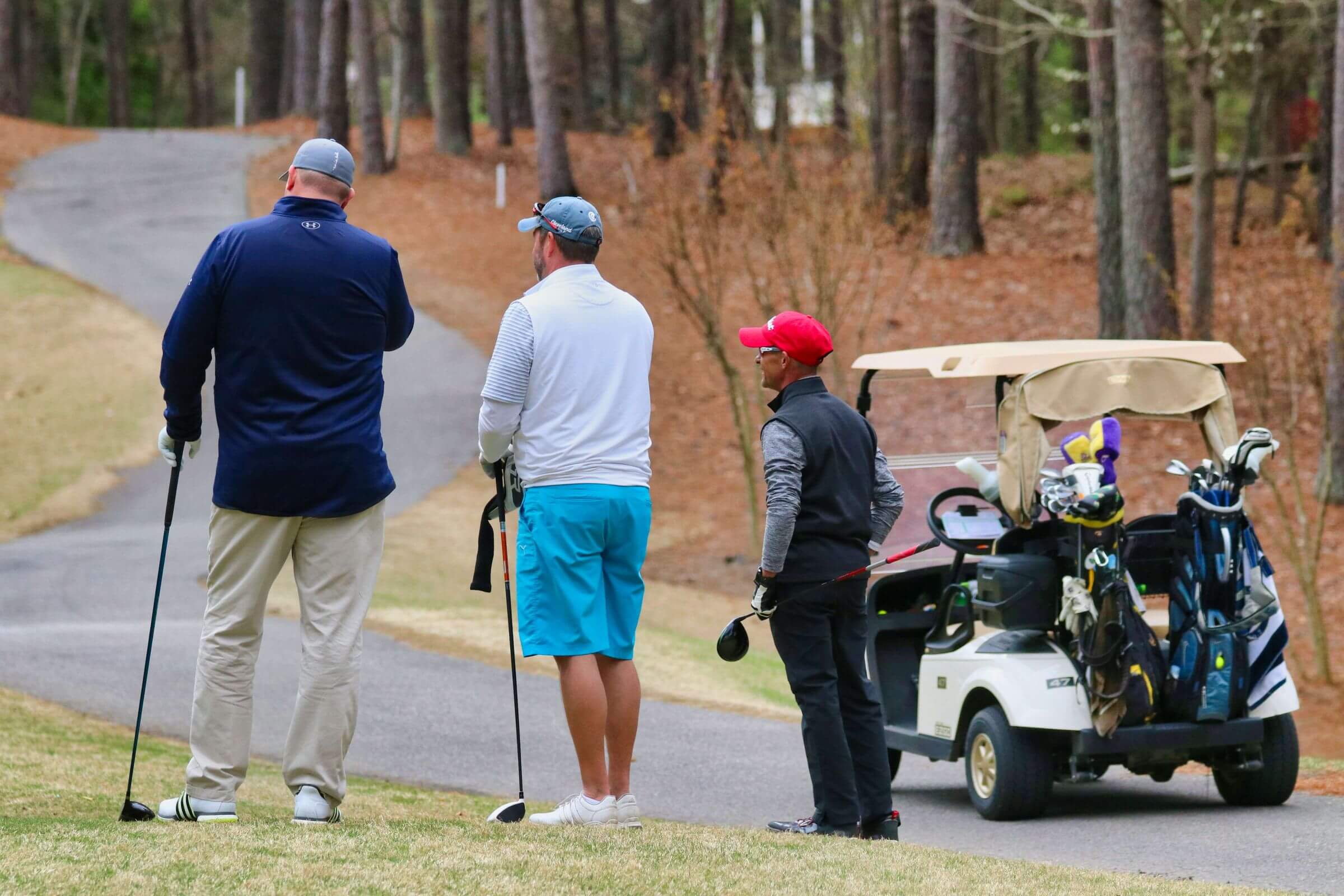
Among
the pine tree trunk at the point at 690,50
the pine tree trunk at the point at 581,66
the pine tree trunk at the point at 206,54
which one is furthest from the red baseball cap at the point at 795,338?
the pine tree trunk at the point at 206,54

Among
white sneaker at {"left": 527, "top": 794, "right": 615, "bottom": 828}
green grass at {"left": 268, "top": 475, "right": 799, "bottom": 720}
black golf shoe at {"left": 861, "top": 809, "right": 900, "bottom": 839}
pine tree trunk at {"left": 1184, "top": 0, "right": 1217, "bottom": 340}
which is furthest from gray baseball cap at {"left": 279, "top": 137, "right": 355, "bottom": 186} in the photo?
pine tree trunk at {"left": 1184, "top": 0, "right": 1217, "bottom": 340}

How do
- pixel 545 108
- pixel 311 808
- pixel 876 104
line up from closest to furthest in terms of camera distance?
pixel 311 808, pixel 545 108, pixel 876 104

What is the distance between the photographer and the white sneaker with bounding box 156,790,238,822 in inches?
201

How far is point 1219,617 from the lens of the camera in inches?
276

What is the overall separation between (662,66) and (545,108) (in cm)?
907

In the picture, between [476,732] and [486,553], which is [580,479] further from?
[476,732]

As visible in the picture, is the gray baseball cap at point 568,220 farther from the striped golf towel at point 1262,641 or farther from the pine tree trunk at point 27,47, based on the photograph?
the pine tree trunk at point 27,47

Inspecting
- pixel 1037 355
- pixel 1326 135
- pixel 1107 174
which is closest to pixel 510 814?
pixel 1037 355

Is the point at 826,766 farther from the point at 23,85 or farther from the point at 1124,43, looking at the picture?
the point at 23,85

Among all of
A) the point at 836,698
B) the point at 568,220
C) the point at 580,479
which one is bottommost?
the point at 836,698

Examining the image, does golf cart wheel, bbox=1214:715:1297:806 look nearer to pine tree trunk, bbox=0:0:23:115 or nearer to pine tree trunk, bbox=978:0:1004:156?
pine tree trunk, bbox=978:0:1004:156

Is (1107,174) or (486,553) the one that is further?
(1107,174)

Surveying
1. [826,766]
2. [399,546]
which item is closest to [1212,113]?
[399,546]

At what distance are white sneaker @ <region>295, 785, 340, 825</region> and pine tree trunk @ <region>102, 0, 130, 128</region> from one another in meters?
57.9
